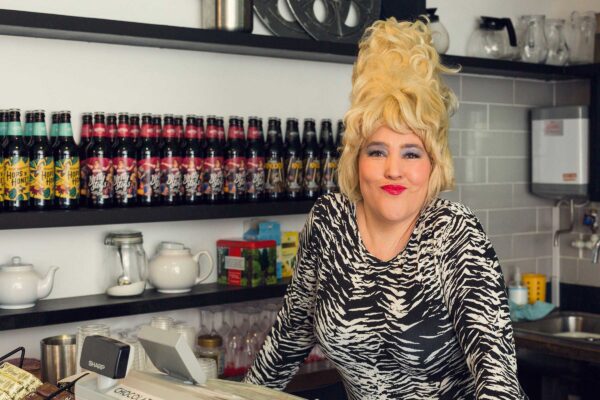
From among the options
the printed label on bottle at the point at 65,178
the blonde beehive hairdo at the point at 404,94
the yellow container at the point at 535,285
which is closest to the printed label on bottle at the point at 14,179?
the printed label on bottle at the point at 65,178

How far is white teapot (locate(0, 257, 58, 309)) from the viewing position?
2602 millimetres

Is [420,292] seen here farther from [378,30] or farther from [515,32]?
[515,32]

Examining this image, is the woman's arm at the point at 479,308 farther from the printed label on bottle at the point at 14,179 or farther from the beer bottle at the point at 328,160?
the beer bottle at the point at 328,160

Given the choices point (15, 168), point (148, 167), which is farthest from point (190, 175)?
point (15, 168)

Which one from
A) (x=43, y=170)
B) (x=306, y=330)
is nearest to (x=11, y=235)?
(x=43, y=170)

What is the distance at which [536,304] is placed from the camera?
3.96m

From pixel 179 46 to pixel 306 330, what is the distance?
4.58ft

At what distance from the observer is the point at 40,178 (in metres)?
2.64

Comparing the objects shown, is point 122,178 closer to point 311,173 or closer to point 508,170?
point 311,173

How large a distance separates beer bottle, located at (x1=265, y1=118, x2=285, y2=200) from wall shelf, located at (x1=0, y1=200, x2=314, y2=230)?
0.08 m

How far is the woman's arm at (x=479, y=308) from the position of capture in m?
1.52

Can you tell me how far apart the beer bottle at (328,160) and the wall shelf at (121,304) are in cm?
41

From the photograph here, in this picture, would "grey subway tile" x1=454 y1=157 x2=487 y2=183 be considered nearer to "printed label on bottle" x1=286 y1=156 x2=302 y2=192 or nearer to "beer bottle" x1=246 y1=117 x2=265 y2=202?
"printed label on bottle" x1=286 y1=156 x2=302 y2=192

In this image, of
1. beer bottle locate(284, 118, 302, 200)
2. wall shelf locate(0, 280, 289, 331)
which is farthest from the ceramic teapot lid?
beer bottle locate(284, 118, 302, 200)
